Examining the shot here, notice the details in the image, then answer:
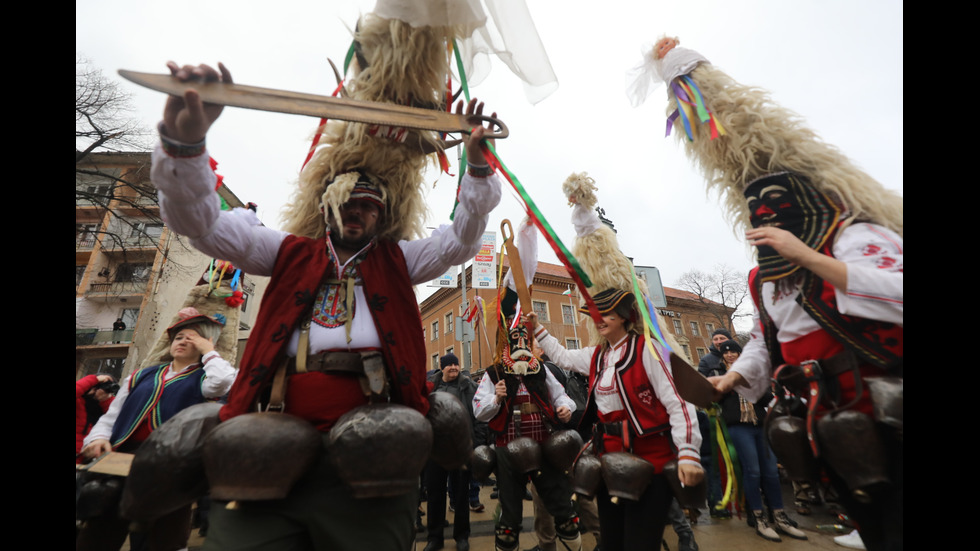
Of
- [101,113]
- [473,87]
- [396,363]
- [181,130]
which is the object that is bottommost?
[396,363]

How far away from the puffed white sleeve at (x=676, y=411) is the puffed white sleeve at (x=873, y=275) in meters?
1.05

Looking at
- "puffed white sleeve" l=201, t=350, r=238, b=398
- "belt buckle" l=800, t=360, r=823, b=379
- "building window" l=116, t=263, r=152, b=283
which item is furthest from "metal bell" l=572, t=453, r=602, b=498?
"building window" l=116, t=263, r=152, b=283

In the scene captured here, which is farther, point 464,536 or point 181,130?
point 464,536

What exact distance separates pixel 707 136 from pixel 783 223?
0.55 meters

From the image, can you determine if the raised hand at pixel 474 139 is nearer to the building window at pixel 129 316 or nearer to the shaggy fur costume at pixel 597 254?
the shaggy fur costume at pixel 597 254

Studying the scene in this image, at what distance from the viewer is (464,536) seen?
4.29m

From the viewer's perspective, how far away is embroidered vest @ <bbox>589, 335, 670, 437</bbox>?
8.46 ft

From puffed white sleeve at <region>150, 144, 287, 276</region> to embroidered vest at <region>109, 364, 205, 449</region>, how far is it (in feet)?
6.30

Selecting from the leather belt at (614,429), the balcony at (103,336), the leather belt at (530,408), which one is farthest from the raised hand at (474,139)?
the balcony at (103,336)

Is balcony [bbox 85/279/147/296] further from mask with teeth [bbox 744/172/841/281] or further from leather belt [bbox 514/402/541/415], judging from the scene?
mask with teeth [bbox 744/172/841/281]

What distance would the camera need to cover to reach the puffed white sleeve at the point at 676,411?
2.31 meters

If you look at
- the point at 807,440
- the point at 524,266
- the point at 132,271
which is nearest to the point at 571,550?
the point at 524,266

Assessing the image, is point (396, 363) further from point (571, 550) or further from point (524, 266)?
point (571, 550)

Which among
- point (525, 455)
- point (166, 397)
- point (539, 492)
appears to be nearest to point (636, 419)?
point (525, 455)
